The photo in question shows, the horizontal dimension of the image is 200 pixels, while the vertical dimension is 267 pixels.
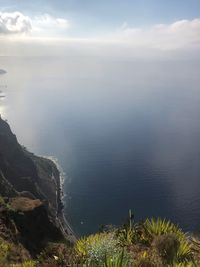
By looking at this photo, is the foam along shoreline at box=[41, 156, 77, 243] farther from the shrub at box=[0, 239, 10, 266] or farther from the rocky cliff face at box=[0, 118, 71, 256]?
the shrub at box=[0, 239, 10, 266]

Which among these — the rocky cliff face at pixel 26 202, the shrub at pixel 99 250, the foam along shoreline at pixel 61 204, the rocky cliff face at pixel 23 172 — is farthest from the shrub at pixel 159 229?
the rocky cliff face at pixel 23 172

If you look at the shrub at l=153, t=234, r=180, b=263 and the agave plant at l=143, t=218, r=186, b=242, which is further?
the agave plant at l=143, t=218, r=186, b=242

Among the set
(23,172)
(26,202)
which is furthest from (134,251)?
(23,172)

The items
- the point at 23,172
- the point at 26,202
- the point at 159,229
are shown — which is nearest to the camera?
the point at 159,229

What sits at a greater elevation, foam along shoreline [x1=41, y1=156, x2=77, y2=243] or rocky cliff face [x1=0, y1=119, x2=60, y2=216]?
rocky cliff face [x1=0, y1=119, x2=60, y2=216]

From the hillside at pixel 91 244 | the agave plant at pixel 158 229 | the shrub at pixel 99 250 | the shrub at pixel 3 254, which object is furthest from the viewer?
the shrub at pixel 3 254

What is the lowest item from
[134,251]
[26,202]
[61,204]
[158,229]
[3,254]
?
[61,204]


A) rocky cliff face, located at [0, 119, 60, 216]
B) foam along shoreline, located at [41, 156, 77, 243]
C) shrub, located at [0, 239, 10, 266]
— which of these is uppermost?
shrub, located at [0, 239, 10, 266]

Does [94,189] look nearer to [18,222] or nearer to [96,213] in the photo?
[96,213]

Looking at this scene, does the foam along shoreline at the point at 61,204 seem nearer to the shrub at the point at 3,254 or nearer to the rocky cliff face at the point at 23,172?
the rocky cliff face at the point at 23,172

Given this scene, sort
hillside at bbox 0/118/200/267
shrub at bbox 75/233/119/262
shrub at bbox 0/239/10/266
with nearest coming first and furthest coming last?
shrub at bbox 75/233/119/262 → hillside at bbox 0/118/200/267 → shrub at bbox 0/239/10/266

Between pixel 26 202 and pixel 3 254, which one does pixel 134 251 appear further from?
pixel 26 202

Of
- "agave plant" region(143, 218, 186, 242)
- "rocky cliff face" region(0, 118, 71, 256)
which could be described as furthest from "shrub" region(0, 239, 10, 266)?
"rocky cliff face" region(0, 118, 71, 256)
